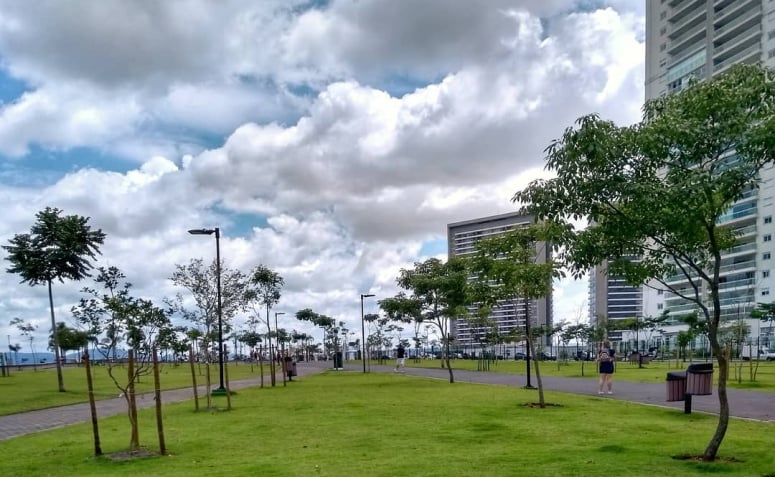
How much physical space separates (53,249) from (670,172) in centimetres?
2932

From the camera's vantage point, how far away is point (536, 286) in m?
18.8

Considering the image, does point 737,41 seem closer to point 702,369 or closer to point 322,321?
point 322,321

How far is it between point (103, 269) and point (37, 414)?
16.6 ft

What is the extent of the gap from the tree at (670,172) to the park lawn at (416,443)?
162 centimetres

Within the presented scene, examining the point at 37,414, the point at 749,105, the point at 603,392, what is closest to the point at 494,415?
the point at 603,392

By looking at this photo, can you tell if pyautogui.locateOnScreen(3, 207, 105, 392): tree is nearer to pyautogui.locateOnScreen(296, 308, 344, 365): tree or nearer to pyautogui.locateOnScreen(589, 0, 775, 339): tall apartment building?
pyautogui.locateOnScreen(296, 308, 344, 365): tree

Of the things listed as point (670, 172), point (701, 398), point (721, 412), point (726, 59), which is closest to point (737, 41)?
point (726, 59)

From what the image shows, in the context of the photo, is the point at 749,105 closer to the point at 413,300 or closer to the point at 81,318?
the point at 81,318

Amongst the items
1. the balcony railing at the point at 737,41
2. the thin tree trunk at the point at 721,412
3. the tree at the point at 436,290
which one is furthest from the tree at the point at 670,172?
the balcony railing at the point at 737,41

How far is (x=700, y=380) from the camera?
1466 cm

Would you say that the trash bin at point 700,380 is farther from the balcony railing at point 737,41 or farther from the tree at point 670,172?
the balcony railing at point 737,41

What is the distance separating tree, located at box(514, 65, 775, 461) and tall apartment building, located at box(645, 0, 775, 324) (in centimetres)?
7395

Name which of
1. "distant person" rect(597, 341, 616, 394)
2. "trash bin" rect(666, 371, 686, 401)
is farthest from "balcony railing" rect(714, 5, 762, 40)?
"trash bin" rect(666, 371, 686, 401)

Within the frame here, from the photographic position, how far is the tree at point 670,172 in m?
8.54
